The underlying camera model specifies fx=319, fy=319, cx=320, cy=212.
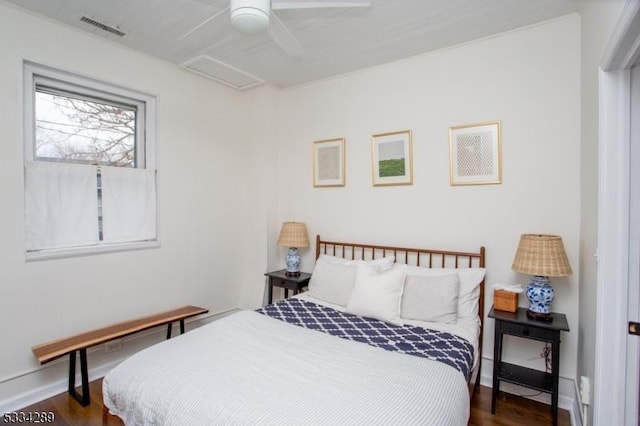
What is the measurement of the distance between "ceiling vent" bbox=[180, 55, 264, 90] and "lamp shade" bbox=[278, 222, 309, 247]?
1644 millimetres

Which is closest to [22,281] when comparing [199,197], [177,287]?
[177,287]

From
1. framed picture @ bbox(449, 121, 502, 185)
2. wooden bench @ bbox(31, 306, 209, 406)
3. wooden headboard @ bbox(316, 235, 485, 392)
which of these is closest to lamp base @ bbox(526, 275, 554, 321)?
wooden headboard @ bbox(316, 235, 485, 392)

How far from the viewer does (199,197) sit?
3.44 metres

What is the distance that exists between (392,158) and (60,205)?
2.82m

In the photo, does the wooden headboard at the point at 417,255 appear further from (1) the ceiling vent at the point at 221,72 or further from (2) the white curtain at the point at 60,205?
(2) the white curtain at the point at 60,205

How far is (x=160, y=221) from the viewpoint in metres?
3.09

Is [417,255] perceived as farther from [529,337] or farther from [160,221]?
[160,221]

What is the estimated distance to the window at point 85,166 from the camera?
7.91 ft

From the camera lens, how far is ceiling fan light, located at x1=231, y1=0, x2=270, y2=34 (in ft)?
5.17

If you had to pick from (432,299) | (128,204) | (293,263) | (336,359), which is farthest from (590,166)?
(128,204)

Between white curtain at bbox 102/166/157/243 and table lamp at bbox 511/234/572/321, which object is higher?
white curtain at bbox 102/166/157/243

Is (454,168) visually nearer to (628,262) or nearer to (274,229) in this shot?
(628,262)

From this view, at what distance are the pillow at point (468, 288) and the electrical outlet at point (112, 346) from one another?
267cm

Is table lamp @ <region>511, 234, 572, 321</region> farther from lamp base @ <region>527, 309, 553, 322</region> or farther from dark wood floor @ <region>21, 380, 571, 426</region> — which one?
dark wood floor @ <region>21, 380, 571, 426</region>
